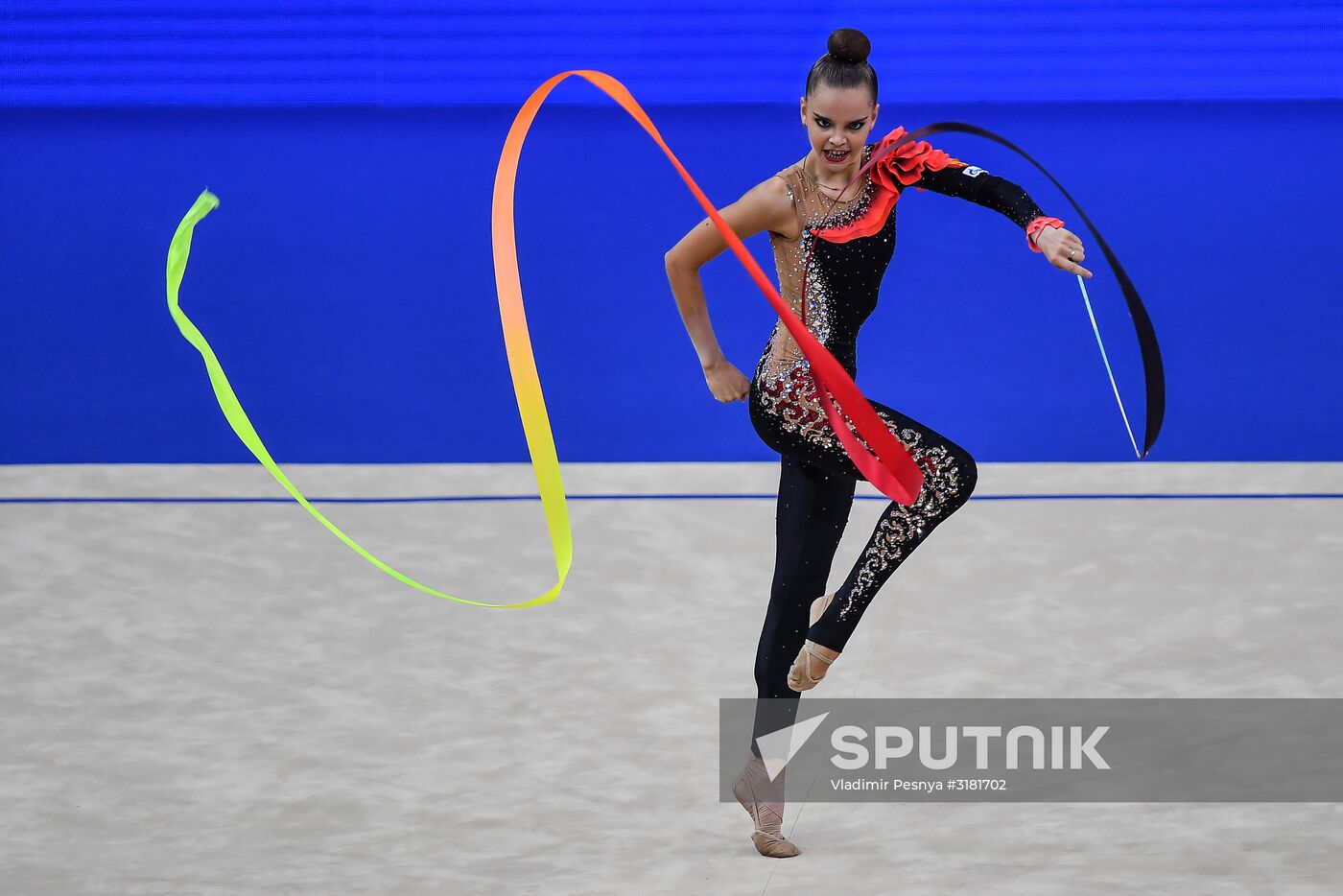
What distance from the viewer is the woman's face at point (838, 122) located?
8.36 feet

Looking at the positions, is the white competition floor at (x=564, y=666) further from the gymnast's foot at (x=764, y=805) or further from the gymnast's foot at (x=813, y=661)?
the gymnast's foot at (x=813, y=661)

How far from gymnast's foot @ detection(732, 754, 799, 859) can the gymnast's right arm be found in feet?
2.17

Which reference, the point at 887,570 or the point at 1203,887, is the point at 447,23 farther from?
the point at 1203,887

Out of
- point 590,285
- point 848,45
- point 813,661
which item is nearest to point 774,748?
point 813,661

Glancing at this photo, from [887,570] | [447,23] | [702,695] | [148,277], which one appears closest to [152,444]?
[148,277]

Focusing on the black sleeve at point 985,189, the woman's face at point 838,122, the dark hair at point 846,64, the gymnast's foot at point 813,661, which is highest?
the dark hair at point 846,64

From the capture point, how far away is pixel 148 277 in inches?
221

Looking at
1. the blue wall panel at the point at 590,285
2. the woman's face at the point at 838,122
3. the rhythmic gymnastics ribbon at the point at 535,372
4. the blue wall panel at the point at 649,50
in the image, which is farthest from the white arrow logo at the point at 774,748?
the blue wall panel at the point at 649,50

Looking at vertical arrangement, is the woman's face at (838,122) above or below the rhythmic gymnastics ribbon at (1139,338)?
above

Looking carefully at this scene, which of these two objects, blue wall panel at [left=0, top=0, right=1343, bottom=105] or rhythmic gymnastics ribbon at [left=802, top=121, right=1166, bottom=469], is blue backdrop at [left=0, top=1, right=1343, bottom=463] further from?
rhythmic gymnastics ribbon at [left=802, top=121, right=1166, bottom=469]

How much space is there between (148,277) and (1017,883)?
3.84 m

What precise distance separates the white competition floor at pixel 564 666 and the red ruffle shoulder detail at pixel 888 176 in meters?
1.06

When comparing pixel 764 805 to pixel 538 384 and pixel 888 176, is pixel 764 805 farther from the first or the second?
pixel 888 176

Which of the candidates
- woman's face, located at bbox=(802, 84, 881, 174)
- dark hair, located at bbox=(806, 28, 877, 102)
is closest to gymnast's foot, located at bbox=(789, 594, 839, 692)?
woman's face, located at bbox=(802, 84, 881, 174)
